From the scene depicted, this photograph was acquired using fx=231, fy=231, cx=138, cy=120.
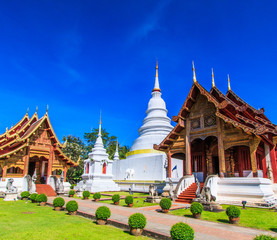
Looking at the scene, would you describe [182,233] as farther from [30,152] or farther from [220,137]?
[30,152]

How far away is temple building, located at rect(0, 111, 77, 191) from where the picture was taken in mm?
18859

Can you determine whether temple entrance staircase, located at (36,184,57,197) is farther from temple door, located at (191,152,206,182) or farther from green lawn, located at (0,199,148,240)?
temple door, located at (191,152,206,182)

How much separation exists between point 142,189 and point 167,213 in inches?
627

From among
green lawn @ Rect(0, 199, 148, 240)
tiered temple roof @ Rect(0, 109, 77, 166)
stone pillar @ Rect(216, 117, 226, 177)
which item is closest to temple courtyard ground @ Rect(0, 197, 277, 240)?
green lawn @ Rect(0, 199, 148, 240)

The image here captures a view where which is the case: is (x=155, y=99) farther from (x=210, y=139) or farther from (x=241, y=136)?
(x=241, y=136)

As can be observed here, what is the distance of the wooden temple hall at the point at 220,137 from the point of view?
1519 centimetres

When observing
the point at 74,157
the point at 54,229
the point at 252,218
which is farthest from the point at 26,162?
the point at 74,157

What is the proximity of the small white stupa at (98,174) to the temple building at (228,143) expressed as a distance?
11782 millimetres

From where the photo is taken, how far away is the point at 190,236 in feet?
17.8

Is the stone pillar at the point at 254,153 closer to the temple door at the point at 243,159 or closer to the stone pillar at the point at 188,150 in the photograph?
the temple door at the point at 243,159

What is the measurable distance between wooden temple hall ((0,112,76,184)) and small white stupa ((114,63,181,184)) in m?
12.0

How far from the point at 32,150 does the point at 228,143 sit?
16499 mm

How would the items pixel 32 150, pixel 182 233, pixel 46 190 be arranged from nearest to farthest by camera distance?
pixel 182 233 → pixel 46 190 → pixel 32 150

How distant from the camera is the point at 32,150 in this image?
2077 centimetres
